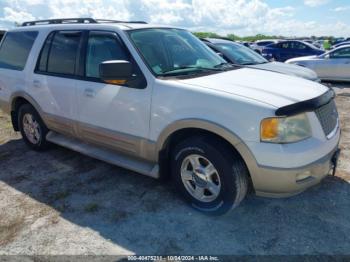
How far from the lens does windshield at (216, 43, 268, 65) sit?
7.70 meters

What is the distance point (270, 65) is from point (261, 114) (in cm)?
543

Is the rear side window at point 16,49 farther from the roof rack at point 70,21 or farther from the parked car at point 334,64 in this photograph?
the parked car at point 334,64

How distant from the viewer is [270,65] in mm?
7895

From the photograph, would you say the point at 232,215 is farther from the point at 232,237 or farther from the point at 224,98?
the point at 224,98

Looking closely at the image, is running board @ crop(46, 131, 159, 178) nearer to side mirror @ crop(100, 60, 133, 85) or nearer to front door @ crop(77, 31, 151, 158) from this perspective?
front door @ crop(77, 31, 151, 158)

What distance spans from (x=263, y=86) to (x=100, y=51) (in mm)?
1954

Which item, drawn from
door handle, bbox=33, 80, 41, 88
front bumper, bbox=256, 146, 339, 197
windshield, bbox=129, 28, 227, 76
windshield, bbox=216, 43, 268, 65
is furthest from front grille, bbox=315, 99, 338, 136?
windshield, bbox=216, 43, 268, 65

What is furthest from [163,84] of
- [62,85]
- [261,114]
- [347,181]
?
[347,181]

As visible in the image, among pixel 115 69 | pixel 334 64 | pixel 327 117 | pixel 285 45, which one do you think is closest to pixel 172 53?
pixel 115 69

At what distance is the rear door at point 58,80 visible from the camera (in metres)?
4.29

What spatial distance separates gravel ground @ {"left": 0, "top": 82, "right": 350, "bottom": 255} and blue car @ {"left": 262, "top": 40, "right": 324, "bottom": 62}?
43.3ft

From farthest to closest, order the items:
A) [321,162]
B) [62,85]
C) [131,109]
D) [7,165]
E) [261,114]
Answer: [7,165], [62,85], [131,109], [321,162], [261,114]

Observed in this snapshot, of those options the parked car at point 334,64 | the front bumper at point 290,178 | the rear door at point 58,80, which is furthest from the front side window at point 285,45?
the front bumper at point 290,178

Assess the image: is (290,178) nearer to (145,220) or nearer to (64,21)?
(145,220)
